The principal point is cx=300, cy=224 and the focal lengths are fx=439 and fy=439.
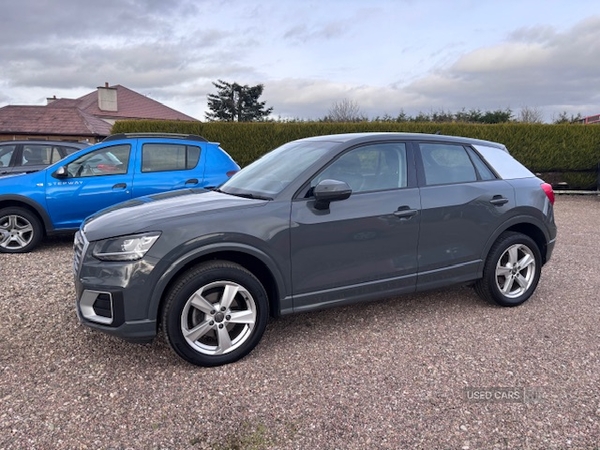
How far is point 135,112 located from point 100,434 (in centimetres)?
3826

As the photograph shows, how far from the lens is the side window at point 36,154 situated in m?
8.29

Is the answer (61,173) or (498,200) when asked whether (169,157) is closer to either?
(61,173)

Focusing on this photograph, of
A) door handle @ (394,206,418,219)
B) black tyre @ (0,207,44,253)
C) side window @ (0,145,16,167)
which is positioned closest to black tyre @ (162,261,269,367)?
door handle @ (394,206,418,219)

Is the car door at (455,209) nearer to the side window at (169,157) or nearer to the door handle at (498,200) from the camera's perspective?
the door handle at (498,200)

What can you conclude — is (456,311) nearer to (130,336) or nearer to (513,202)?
(513,202)

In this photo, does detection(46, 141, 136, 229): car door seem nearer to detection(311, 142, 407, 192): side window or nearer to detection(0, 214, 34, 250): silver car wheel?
detection(0, 214, 34, 250): silver car wheel

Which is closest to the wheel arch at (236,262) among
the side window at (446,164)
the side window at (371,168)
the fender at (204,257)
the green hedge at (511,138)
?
the fender at (204,257)

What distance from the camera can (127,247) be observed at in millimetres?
2912

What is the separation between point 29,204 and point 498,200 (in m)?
5.95

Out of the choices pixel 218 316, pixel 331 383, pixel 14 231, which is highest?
pixel 14 231

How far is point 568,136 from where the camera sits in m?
14.1

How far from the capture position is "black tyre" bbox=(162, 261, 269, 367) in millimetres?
2967

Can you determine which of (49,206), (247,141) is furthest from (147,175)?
(247,141)

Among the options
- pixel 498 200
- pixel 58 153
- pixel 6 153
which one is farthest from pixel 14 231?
pixel 498 200
